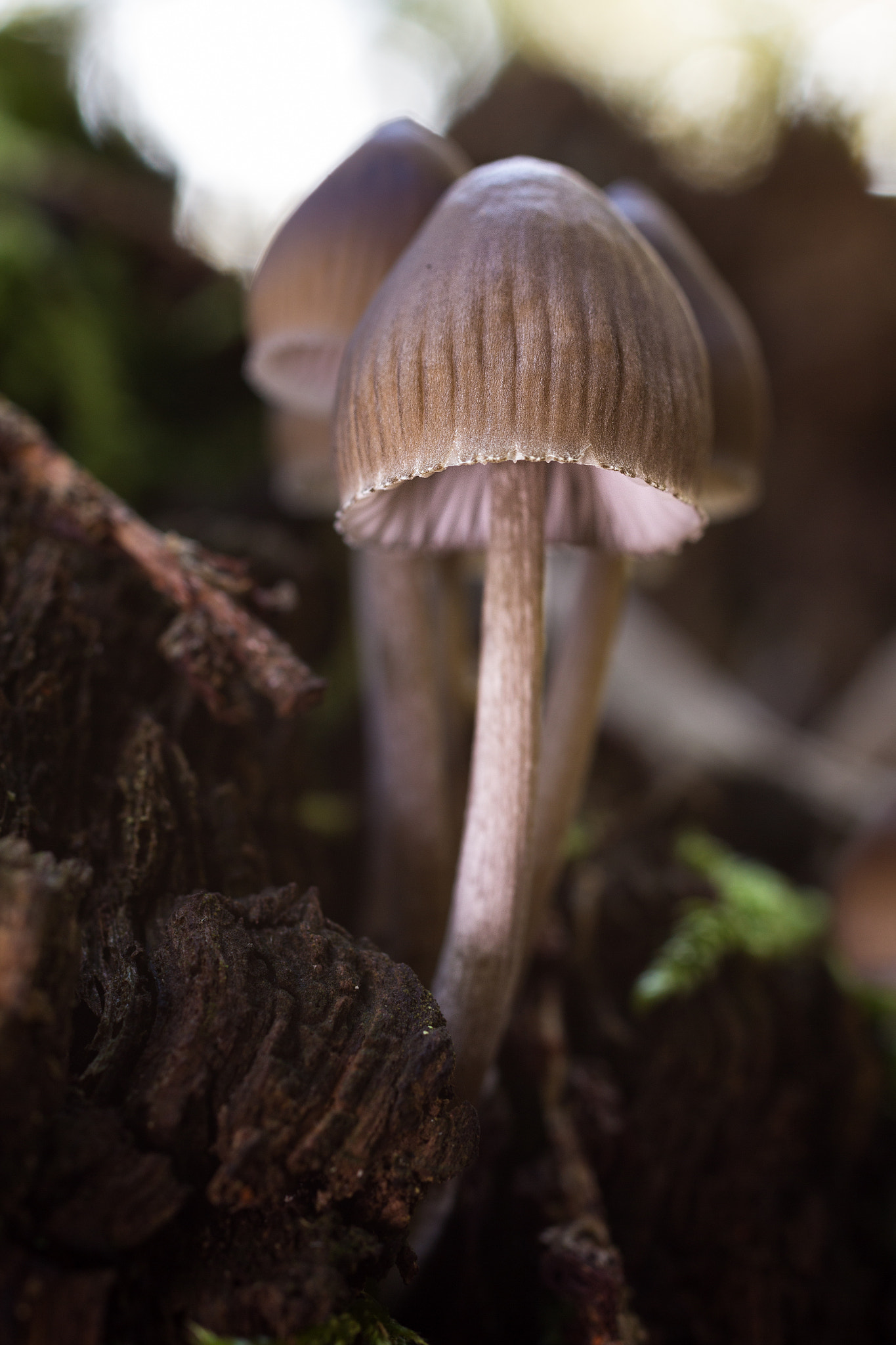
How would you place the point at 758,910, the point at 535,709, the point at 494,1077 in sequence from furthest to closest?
the point at 758,910, the point at 494,1077, the point at 535,709

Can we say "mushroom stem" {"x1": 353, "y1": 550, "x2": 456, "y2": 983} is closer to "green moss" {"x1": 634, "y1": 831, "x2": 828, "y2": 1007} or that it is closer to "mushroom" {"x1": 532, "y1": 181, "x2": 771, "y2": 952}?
"mushroom" {"x1": 532, "y1": 181, "x2": 771, "y2": 952}

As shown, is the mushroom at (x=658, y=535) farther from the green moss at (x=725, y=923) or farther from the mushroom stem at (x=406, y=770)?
the green moss at (x=725, y=923)

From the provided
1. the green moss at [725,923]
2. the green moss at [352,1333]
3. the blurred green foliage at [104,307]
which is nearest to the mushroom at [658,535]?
the green moss at [725,923]

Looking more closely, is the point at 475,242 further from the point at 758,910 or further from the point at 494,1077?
the point at 758,910

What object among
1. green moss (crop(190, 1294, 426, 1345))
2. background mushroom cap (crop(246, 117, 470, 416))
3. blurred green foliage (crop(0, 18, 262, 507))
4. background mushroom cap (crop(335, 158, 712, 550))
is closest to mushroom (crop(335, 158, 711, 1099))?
background mushroom cap (crop(335, 158, 712, 550))

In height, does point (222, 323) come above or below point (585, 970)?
above

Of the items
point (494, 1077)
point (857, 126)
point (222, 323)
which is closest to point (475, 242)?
point (494, 1077)
